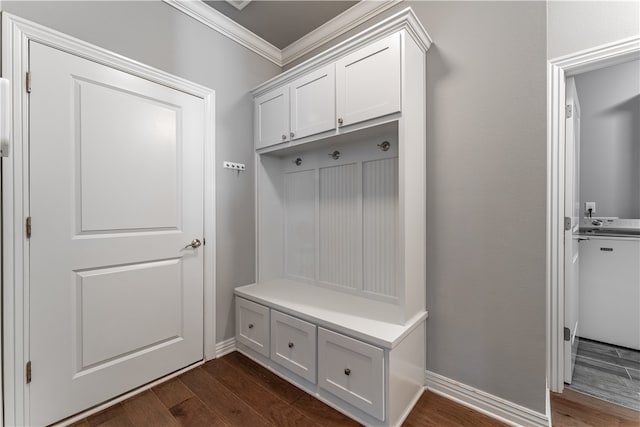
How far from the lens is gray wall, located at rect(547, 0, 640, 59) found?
128 centimetres

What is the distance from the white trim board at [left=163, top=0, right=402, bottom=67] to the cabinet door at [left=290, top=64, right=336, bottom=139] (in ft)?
2.07

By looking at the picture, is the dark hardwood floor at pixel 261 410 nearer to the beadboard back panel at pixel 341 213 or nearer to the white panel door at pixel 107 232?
the white panel door at pixel 107 232

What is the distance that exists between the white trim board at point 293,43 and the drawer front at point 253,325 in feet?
7.27

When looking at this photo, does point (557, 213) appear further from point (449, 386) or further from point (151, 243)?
point (151, 243)

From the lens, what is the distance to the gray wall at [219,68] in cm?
157

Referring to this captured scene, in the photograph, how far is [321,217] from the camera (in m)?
2.26

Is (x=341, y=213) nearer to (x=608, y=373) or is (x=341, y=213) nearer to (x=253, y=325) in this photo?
(x=253, y=325)

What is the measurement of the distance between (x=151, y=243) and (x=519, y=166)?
2.28 metres

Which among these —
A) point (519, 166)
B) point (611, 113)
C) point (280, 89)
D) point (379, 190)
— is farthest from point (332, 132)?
point (611, 113)

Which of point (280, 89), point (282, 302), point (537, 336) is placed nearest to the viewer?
point (537, 336)

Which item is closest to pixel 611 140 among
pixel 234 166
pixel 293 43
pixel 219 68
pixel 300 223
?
pixel 300 223

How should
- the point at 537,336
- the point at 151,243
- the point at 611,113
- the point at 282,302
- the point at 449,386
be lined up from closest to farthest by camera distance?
the point at 537,336 → the point at 449,386 → the point at 151,243 → the point at 282,302 → the point at 611,113

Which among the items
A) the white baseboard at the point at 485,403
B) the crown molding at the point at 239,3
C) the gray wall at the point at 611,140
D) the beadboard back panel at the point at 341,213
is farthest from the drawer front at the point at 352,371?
the gray wall at the point at 611,140

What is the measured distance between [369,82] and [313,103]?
0.46 metres
